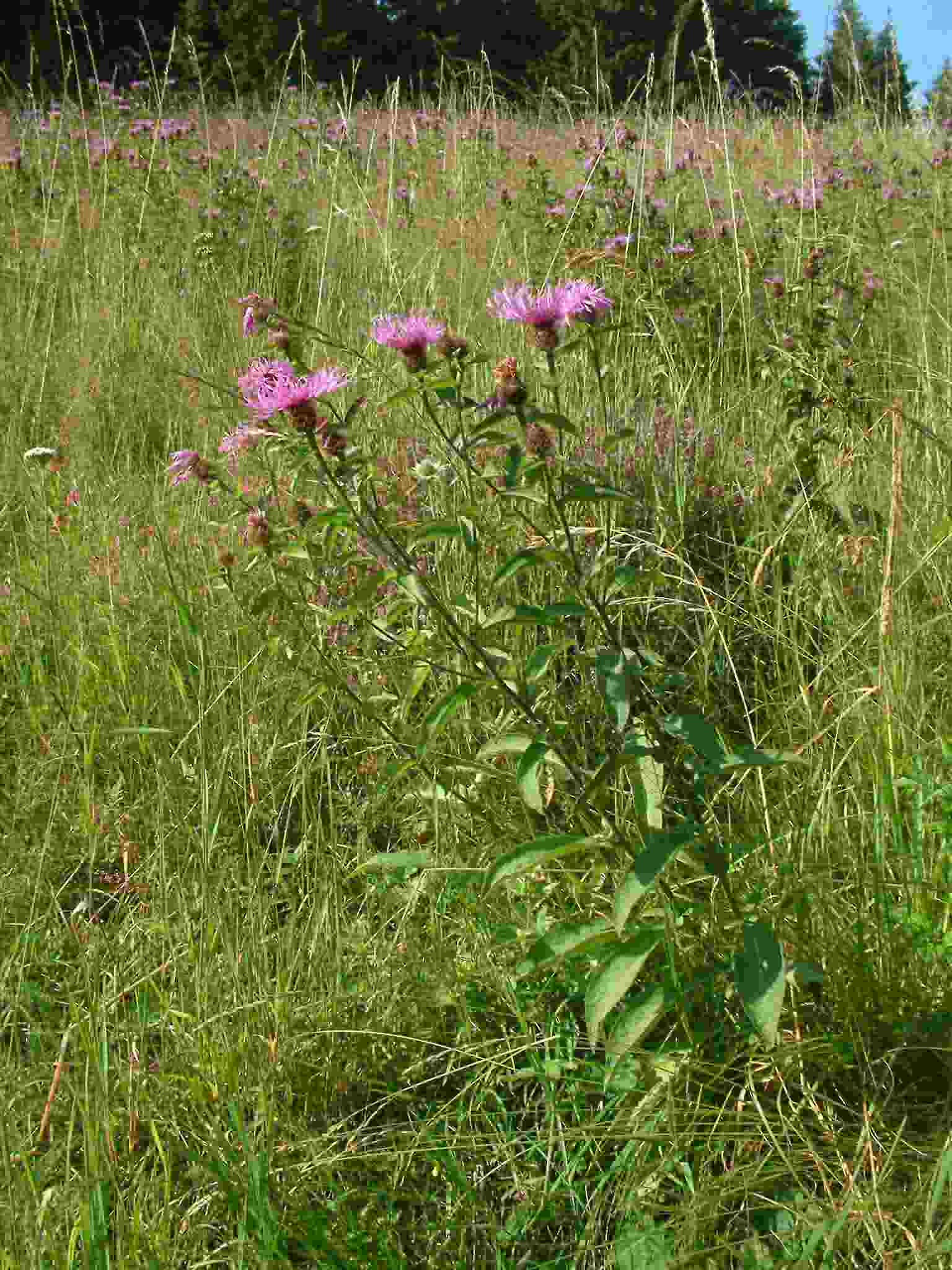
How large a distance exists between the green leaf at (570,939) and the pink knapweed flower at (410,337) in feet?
2.16

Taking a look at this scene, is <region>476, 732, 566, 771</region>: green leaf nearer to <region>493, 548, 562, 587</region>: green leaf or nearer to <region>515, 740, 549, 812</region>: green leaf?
<region>515, 740, 549, 812</region>: green leaf

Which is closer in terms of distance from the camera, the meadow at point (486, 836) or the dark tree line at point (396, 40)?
the meadow at point (486, 836)

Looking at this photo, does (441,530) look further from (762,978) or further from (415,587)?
(762,978)

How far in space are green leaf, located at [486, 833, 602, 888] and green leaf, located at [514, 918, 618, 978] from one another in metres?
0.08

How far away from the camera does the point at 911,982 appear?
1267 millimetres

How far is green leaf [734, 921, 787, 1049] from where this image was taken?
3.45 feet

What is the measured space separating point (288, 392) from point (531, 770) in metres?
0.50

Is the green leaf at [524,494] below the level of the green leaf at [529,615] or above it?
above

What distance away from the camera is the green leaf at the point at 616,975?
1.08 meters

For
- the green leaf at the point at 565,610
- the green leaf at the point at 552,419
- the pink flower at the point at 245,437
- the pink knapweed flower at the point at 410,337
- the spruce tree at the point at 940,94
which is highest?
the spruce tree at the point at 940,94

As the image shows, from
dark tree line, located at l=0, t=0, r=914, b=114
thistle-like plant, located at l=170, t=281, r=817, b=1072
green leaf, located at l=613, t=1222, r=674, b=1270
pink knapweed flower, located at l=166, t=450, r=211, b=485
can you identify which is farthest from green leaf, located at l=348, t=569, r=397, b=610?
dark tree line, located at l=0, t=0, r=914, b=114

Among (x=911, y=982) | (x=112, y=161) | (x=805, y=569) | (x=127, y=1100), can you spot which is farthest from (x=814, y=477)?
(x=112, y=161)

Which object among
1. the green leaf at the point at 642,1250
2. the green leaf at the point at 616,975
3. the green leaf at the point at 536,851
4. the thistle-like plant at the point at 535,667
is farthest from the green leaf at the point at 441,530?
the green leaf at the point at 642,1250

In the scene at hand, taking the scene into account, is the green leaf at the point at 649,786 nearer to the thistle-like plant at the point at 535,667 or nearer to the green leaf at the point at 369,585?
the thistle-like plant at the point at 535,667
